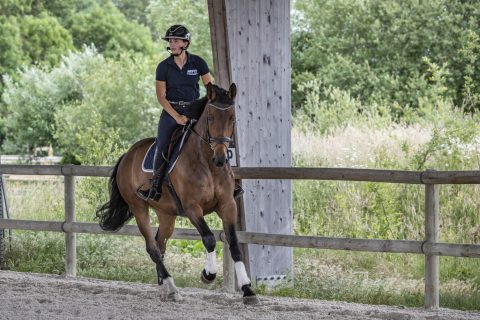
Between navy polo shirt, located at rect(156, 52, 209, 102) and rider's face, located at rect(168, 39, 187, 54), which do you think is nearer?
rider's face, located at rect(168, 39, 187, 54)

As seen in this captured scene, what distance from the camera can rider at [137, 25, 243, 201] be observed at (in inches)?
336

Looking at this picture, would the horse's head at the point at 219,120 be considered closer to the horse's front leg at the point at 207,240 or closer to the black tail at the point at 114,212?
the horse's front leg at the point at 207,240

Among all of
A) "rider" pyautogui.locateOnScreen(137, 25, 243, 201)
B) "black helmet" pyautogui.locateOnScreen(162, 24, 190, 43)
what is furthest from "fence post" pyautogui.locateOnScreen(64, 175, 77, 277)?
"black helmet" pyautogui.locateOnScreen(162, 24, 190, 43)

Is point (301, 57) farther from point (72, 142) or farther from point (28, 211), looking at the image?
point (28, 211)

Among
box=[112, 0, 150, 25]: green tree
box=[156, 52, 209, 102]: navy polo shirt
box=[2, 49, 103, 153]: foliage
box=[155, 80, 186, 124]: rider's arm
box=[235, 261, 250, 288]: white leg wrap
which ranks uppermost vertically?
box=[112, 0, 150, 25]: green tree

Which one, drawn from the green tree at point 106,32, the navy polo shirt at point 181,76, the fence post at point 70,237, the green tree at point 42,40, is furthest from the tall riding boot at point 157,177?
the green tree at point 106,32

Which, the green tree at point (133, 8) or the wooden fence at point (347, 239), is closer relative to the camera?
the wooden fence at point (347, 239)

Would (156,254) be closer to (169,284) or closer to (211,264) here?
(169,284)

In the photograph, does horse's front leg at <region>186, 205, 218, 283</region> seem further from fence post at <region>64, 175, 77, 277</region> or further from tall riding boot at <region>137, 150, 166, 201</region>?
fence post at <region>64, 175, 77, 277</region>

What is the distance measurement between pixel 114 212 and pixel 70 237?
3.82 feet

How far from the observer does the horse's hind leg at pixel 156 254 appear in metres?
8.62

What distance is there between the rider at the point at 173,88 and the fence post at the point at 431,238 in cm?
176

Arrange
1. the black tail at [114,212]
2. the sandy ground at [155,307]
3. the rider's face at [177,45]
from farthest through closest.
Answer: the black tail at [114,212] → the rider's face at [177,45] → the sandy ground at [155,307]

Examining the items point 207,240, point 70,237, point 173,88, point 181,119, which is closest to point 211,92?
point 181,119
